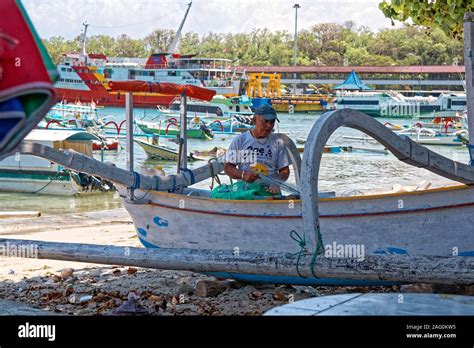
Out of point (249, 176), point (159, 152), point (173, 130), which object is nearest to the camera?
point (249, 176)

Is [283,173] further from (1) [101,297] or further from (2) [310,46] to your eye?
(2) [310,46]

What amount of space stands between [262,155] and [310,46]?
138 metres

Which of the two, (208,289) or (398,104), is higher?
(398,104)

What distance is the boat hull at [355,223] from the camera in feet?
24.3

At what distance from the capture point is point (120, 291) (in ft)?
28.2

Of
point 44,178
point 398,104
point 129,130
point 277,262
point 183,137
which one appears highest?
point 129,130

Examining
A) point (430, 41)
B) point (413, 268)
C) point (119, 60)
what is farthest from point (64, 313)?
point (430, 41)

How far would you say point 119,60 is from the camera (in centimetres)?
11044

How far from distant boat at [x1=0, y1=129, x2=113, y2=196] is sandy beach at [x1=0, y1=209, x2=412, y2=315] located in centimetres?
1396

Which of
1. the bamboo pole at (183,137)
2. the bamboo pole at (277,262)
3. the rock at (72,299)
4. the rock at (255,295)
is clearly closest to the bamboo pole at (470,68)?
the rock at (255,295)

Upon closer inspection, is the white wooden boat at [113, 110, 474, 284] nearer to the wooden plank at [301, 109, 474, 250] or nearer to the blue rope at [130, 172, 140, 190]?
the wooden plank at [301, 109, 474, 250]

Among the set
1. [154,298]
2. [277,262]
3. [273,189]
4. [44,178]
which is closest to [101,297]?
[154,298]
